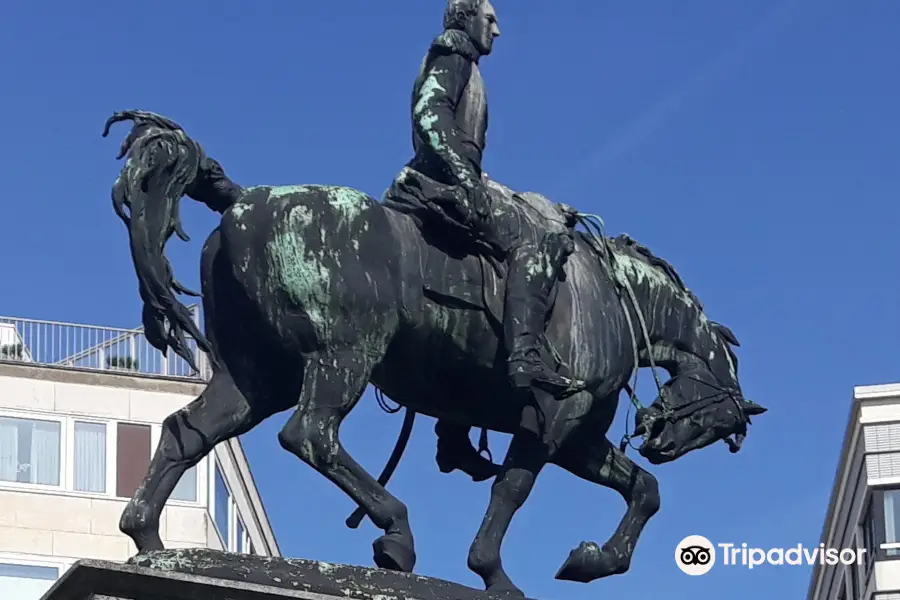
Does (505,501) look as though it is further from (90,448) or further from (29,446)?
(29,446)

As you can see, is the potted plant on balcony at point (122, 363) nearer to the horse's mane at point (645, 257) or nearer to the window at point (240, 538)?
the window at point (240, 538)

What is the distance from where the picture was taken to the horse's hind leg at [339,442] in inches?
661

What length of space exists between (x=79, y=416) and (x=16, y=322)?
9.64 feet

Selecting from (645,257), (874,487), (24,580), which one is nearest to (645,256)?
(645,257)

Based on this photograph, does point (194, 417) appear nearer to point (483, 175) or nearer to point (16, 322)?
point (483, 175)

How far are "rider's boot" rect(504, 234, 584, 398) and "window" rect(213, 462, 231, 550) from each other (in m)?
33.7

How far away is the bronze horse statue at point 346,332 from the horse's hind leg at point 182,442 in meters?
0.01

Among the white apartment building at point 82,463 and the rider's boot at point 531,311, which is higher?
the white apartment building at point 82,463

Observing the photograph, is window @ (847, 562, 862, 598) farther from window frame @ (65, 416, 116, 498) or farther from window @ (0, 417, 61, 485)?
window @ (0, 417, 61, 485)

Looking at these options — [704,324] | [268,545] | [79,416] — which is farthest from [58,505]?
[704,324]

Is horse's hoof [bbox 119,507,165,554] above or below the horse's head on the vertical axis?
below

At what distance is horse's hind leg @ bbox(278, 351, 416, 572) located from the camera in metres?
16.8

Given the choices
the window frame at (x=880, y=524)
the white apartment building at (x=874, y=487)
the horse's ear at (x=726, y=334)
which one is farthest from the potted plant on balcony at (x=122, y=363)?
the horse's ear at (x=726, y=334)

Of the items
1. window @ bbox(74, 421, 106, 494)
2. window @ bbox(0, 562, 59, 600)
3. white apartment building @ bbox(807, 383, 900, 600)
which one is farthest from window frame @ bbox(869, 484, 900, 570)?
window @ bbox(0, 562, 59, 600)
